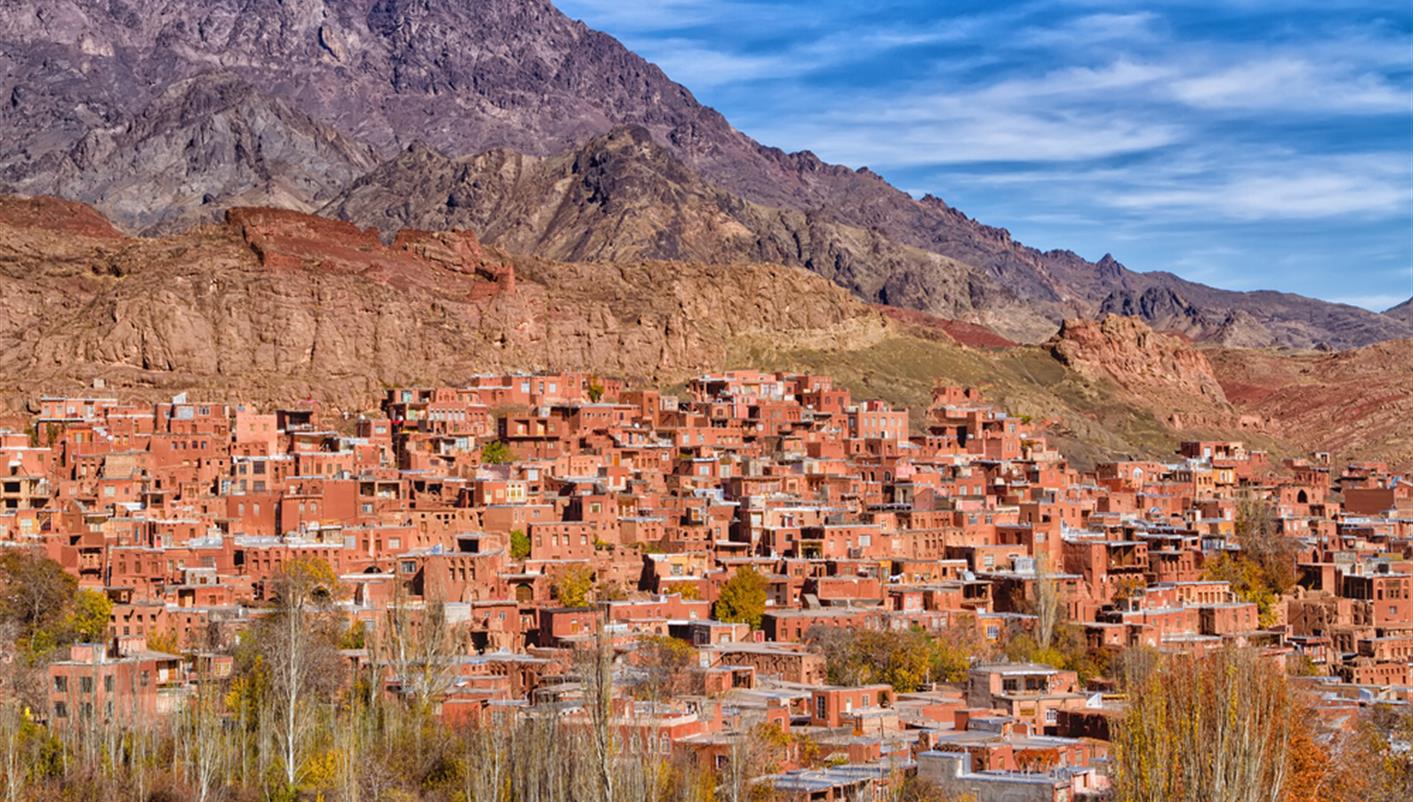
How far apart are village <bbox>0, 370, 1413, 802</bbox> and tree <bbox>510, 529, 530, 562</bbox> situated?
3.5 inches

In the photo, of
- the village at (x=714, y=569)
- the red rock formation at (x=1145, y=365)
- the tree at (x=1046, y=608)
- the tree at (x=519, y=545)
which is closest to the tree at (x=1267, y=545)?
the village at (x=714, y=569)

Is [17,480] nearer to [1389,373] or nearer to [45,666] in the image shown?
[45,666]

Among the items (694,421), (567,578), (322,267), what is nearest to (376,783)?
(567,578)

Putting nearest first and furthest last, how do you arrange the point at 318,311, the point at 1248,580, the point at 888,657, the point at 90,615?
the point at 90,615, the point at 888,657, the point at 1248,580, the point at 318,311

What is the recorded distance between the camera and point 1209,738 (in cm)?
3797

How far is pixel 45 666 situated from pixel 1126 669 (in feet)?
86.6

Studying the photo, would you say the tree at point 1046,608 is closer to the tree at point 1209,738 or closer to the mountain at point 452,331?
the tree at point 1209,738

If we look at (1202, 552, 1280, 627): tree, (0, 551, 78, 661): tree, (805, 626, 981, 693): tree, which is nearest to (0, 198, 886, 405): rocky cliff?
(0, 551, 78, 661): tree

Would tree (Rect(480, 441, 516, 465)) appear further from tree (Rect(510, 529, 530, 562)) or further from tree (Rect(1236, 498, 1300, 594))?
tree (Rect(1236, 498, 1300, 594))

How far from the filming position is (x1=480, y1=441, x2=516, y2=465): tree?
271ft

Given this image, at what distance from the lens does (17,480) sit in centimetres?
7169

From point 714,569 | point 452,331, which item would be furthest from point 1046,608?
point 452,331

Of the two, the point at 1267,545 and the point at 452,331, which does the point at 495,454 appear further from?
the point at 1267,545

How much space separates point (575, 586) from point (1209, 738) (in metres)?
30.2
